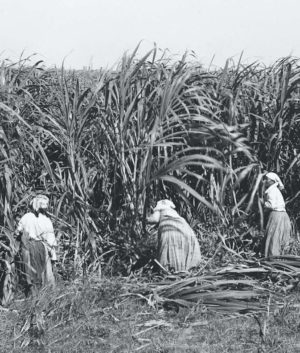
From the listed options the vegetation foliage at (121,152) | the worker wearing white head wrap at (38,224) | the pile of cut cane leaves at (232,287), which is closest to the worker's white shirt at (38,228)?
the worker wearing white head wrap at (38,224)

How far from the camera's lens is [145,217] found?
6.27 metres

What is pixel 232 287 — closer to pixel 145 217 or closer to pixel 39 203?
pixel 145 217

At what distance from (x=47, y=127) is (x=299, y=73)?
2505mm

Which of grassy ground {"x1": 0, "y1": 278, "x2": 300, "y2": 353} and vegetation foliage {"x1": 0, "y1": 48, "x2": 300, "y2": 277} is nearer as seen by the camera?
grassy ground {"x1": 0, "y1": 278, "x2": 300, "y2": 353}

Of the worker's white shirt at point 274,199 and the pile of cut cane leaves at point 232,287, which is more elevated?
the worker's white shirt at point 274,199

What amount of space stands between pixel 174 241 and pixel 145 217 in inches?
15.5

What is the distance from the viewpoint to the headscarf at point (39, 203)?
5855 mm

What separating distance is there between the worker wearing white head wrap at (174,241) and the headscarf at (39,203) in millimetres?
900

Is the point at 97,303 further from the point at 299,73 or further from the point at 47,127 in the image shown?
the point at 299,73

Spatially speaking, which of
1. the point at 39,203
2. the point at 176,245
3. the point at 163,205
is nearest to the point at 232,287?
the point at 176,245

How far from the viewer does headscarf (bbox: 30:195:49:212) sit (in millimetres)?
5855

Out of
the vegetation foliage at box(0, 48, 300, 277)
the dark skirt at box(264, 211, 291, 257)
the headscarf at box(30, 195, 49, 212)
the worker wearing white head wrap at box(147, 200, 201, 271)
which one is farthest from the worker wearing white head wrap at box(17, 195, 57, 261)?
the dark skirt at box(264, 211, 291, 257)

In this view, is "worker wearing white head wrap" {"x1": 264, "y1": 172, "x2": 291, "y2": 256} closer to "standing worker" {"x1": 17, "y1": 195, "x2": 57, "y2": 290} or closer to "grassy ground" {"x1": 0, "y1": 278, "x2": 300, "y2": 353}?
"grassy ground" {"x1": 0, "y1": 278, "x2": 300, "y2": 353}

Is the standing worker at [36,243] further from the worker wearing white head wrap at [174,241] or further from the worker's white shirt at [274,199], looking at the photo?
the worker's white shirt at [274,199]
